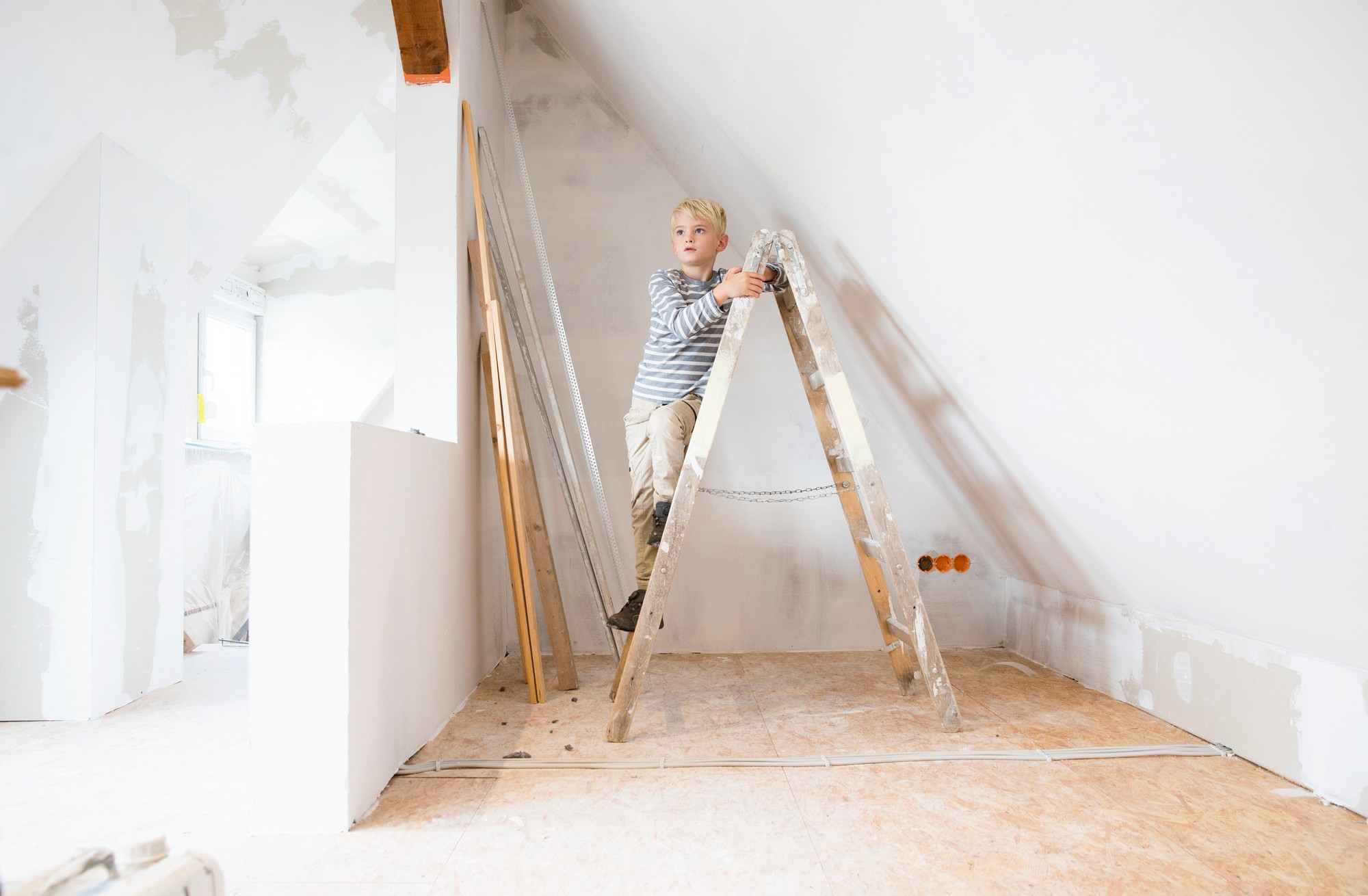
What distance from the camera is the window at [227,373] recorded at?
4516mm

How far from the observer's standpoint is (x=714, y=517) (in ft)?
9.65

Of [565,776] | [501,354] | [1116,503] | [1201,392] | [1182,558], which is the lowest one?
[565,776]

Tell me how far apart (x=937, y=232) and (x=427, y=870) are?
147cm

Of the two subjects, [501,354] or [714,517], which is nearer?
[501,354]

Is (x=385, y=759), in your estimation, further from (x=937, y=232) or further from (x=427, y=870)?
(x=937, y=232)

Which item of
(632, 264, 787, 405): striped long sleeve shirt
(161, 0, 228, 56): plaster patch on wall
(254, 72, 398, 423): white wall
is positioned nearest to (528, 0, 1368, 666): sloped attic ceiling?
(632, 264, 787, 405): striped long sleeve shirt

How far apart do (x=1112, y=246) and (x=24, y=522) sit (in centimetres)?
277

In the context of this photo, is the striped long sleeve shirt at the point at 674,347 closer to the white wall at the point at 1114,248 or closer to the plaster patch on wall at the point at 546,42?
the white wall at the point at 1114,248

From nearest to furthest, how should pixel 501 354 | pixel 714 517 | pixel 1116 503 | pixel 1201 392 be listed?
pixel 1201 392 < pixel 1116 503 < pixel 501 354 < pixel 714 517

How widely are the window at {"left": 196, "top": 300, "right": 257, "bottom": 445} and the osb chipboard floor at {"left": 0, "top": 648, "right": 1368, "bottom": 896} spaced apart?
9.35 feet

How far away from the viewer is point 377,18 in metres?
2.47

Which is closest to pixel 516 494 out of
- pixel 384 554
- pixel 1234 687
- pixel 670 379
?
pixel 670 379

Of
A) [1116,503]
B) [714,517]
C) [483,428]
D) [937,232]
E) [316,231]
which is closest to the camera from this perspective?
[937,232]

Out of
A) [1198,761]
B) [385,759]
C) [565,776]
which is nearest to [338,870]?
[385,759]
